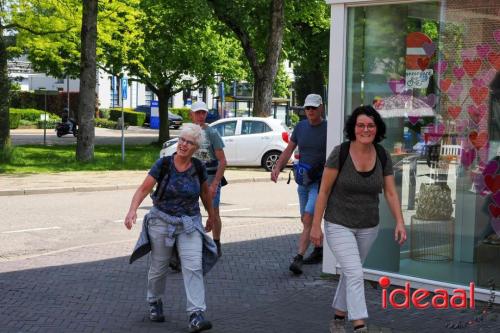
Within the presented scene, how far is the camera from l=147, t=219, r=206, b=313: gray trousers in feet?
20.7

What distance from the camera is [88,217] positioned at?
45.3ft

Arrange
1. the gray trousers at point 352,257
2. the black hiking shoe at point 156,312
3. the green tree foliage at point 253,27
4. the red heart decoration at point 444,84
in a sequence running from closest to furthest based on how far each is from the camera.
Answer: the gray trousers at point 352,257
the black hiking shoe at point 156,312
the red heart decoration at point 444,84
the green tree foliage at point 253,27

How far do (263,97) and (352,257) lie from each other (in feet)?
67.0

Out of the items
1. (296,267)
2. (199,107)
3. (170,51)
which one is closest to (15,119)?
(170,51)

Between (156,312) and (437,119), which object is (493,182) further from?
(156,312)

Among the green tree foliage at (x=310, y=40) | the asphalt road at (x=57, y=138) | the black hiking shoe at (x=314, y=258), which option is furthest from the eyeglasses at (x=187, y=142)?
the asphalt road at (x=57, y=138)

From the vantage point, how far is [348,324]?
6.66m

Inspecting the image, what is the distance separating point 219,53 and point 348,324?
29740mm

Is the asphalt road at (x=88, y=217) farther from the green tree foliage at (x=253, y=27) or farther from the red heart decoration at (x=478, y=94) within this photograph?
the green tree foliage at (x=253, y=27)

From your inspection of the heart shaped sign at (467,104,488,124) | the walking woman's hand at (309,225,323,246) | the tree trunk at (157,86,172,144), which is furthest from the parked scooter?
the walking woman's hand at (309,225,323,246)

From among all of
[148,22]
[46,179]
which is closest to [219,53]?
[148,22]

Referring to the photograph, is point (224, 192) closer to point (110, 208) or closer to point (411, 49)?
point (110, 208)

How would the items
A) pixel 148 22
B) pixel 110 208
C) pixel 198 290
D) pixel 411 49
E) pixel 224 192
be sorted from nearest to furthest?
pixel 198 290 → pixel 411 49 → pixel 110 208 → pixel 224 192 → pixel 148 22

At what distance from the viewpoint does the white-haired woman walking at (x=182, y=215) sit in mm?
6324
